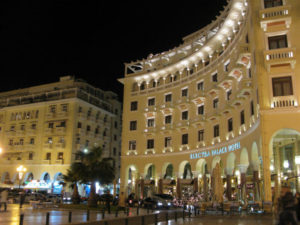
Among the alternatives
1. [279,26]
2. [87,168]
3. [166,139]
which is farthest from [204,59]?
[87,168]

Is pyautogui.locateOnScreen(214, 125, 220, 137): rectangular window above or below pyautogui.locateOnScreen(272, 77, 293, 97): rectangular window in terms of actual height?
below

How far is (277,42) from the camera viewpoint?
2795cm

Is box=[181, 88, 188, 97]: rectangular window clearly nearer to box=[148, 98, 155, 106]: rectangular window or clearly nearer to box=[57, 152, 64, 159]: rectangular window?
box=[148, 98, 155, 106]: rectangular window

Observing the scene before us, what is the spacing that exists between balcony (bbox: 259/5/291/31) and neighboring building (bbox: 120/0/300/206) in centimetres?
8

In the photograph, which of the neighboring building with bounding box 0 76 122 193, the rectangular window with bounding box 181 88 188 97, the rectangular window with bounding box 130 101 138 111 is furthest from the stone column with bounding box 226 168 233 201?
the neighboring building with bounding box 0 76 122 193

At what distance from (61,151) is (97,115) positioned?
1111cm

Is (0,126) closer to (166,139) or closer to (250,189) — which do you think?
(166,139)

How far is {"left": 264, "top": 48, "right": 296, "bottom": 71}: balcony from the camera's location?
26250 millimetres

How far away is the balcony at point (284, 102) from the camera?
2562cm

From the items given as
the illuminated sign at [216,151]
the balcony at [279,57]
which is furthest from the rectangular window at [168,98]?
the balcony at [279,57]

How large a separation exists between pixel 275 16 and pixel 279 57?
3.58 m

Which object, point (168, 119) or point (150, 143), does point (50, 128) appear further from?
point (168, 119)

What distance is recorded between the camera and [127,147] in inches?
1986

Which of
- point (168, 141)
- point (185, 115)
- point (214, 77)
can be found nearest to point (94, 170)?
point (168, 141)
